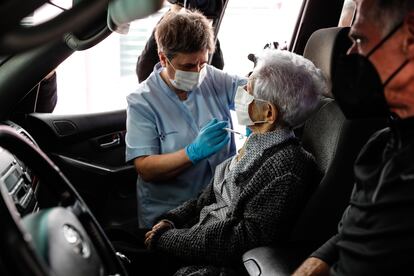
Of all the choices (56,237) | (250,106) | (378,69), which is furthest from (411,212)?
(250,106)

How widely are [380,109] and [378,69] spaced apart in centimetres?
10

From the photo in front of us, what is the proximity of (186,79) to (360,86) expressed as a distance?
1.03 metres

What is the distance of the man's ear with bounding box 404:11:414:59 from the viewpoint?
1016mm

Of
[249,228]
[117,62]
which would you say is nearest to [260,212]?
[249,228]

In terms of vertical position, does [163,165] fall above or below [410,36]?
below

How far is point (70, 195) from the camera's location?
3.66 ft

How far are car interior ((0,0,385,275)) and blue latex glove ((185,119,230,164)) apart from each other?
318mm

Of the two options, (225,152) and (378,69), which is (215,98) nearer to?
(225,152)

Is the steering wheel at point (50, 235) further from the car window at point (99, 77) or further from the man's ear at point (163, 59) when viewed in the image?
the car window at point (99, 77)

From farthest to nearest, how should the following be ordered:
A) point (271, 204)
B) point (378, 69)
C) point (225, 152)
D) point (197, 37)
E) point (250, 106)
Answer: point (225, 152), point (197, 37), point (250, 106), point (271, 204), point (378, 69)

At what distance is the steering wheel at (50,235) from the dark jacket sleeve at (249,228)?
0.58 metres

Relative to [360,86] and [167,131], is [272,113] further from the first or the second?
[360,86]

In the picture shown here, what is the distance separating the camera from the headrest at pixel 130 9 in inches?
29.7

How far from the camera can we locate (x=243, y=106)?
6.03ft
